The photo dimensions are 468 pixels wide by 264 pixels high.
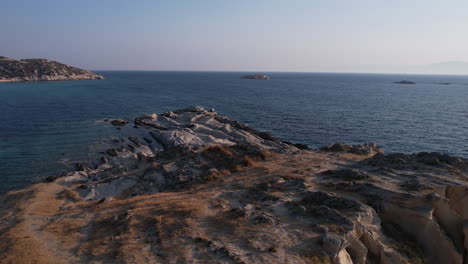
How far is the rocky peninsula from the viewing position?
17.2 m

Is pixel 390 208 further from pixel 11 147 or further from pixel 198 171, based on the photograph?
pixel 11 147

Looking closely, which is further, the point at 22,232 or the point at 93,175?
the point at 93,175

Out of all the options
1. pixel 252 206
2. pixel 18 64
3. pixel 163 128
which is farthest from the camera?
pixel 18 64

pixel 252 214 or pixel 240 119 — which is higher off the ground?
pixel 252 214

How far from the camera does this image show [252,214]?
70.6 feet

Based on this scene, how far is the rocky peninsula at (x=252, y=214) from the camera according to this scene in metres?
17.2

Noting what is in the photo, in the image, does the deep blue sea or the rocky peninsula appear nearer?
the rocky peninsula

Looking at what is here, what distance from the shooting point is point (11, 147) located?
5078 cm

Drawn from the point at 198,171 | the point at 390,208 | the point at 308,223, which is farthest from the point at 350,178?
the point at 198,171

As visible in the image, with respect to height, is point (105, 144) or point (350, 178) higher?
point (350, 178)

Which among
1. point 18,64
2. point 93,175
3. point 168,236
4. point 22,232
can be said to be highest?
point 18,64

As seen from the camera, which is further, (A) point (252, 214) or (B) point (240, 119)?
(B) point (240, 119)

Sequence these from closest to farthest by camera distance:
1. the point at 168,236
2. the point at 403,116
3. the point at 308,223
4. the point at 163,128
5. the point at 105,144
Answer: the point at 168,236
the point at 308,223
the point at 105,144
the point at 163,128
the point at 403,116

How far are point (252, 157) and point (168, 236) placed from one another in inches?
867
